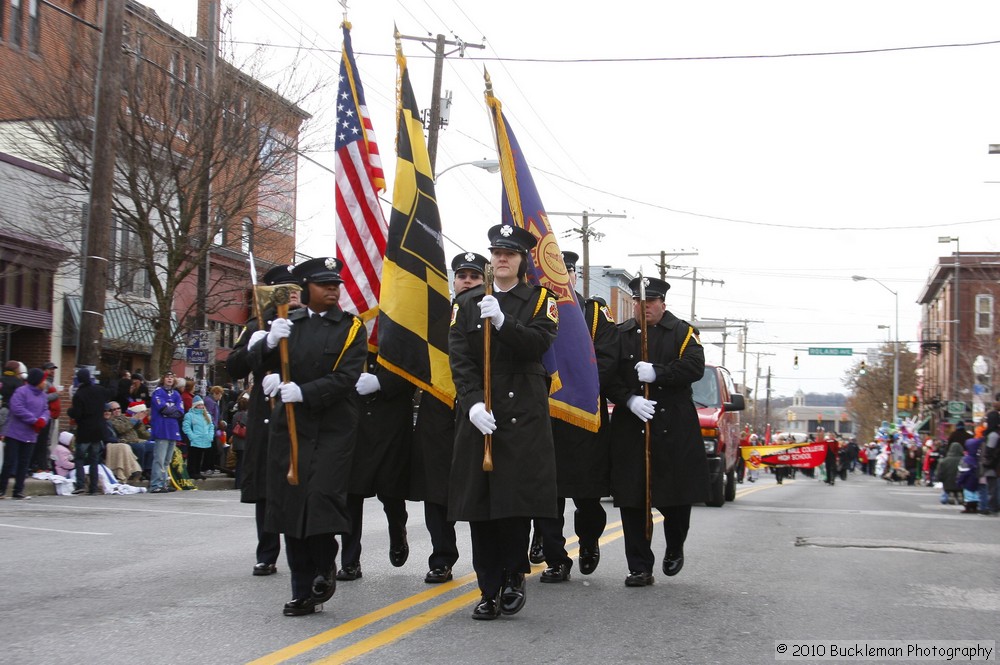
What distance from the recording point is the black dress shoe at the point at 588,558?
329 inches

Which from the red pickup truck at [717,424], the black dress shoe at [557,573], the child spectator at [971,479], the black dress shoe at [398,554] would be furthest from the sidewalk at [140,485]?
the child spectator at [971,479]

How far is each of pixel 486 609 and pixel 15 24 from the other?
26948 mm

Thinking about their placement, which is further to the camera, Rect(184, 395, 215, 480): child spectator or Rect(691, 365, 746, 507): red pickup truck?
Rect(184, 395, 215, 480): child spectator

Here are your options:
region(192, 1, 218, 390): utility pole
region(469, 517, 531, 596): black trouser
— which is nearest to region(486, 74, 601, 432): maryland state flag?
region(469, 517, 531, 596): black trouser

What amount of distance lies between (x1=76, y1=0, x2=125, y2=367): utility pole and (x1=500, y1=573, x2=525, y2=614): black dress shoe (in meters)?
12.4

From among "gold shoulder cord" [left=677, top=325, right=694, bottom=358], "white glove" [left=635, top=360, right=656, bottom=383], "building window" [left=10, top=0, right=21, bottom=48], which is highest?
"building window" [left=10, top=0, right=21, bottom=48]

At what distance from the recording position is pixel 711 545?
10852mm

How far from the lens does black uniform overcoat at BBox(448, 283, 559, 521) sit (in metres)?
6.41

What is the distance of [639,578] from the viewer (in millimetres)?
7809

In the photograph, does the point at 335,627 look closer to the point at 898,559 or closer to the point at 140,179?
the point at 898,559

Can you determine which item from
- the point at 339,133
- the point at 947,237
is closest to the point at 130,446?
the point at 339,133

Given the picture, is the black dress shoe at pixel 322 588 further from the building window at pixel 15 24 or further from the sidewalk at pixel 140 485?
the building window at pixel 15 24

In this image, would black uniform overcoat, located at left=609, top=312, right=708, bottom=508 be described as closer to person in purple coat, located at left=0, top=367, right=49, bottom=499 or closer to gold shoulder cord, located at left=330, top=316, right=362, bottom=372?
gold shoulder cord, located at left=330, top=316, right=362, bottom=372

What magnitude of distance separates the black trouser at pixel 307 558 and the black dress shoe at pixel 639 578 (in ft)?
7.43
